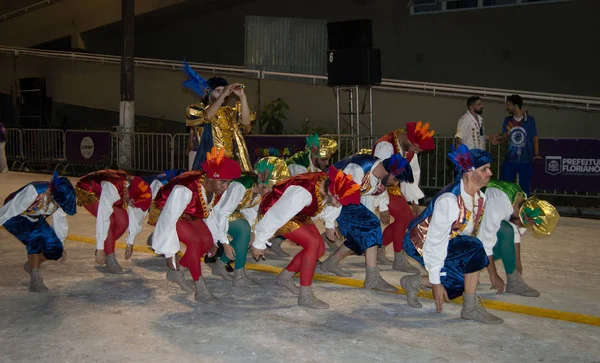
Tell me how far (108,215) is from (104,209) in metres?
0.07

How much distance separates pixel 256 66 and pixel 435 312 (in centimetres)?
1467

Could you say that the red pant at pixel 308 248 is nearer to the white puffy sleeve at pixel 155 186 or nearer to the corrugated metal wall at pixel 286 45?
the white puffy sleeve at pixel 155 186

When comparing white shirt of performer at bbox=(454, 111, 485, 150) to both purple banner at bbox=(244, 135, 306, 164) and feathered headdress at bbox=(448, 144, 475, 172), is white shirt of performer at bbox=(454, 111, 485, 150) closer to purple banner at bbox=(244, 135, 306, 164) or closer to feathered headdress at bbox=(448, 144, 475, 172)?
purple banner at bbox=(244, 135, 306, 164)

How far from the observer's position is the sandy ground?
458cm

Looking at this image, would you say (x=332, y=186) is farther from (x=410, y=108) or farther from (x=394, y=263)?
(x=410, y=108)

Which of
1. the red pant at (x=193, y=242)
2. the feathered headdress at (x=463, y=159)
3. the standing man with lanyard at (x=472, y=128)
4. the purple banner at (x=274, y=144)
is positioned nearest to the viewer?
the feathered headdress at (x=463, y=159)

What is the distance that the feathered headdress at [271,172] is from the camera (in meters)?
6.22

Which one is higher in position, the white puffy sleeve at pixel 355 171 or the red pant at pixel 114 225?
the white puffy sleeve at pixel 355 171

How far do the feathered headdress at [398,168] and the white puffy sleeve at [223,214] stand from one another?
4.36ft

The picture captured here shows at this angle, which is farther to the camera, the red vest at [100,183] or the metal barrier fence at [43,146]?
the metal barrier fence at [43,146]

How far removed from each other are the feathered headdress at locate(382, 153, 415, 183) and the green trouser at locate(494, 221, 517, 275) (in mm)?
905

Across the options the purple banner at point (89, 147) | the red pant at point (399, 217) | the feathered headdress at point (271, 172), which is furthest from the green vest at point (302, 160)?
the purple banner at point (89, 147)

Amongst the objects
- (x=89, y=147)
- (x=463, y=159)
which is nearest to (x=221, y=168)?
(x=463, y=159)

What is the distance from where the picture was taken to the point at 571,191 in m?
11.8
